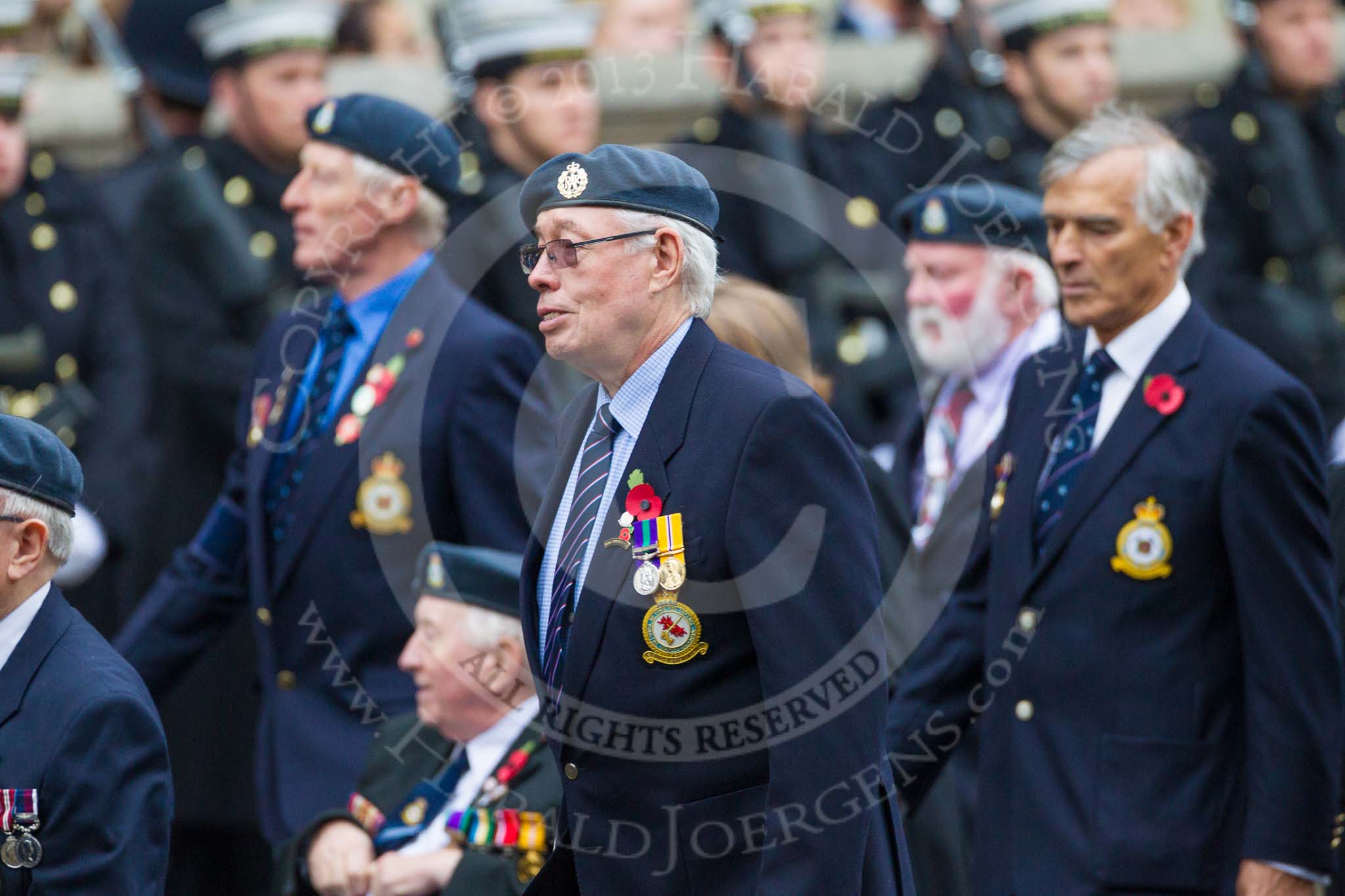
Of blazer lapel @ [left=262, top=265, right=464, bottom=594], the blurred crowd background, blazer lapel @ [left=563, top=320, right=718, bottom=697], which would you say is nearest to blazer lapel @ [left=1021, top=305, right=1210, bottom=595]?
the blurred crowd background

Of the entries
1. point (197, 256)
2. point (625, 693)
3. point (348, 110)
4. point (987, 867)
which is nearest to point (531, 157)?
point (197, 256)

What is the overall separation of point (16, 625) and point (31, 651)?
0.07 meters

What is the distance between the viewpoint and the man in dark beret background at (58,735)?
12.8ft

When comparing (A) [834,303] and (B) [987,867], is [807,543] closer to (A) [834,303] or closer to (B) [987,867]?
(B) [987,867]

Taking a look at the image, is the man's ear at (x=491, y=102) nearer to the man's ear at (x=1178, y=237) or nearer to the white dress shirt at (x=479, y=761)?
the white dress shirt at (x=479, y=761)

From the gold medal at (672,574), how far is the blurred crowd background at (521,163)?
5.37 ft

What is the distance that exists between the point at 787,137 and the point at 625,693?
558 centimetres

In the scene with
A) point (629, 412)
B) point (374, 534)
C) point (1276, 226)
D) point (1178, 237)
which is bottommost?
point (374, 534)

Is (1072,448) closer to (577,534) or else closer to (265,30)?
(577,534)

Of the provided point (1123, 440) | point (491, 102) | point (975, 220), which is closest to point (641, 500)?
point (1123, 440)

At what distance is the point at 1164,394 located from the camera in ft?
15.4

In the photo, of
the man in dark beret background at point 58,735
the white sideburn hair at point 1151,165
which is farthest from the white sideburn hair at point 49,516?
the white sideburn hair at point 1151,165

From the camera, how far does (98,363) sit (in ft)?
24.8

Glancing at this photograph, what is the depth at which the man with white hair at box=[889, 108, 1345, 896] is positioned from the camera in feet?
14.7
